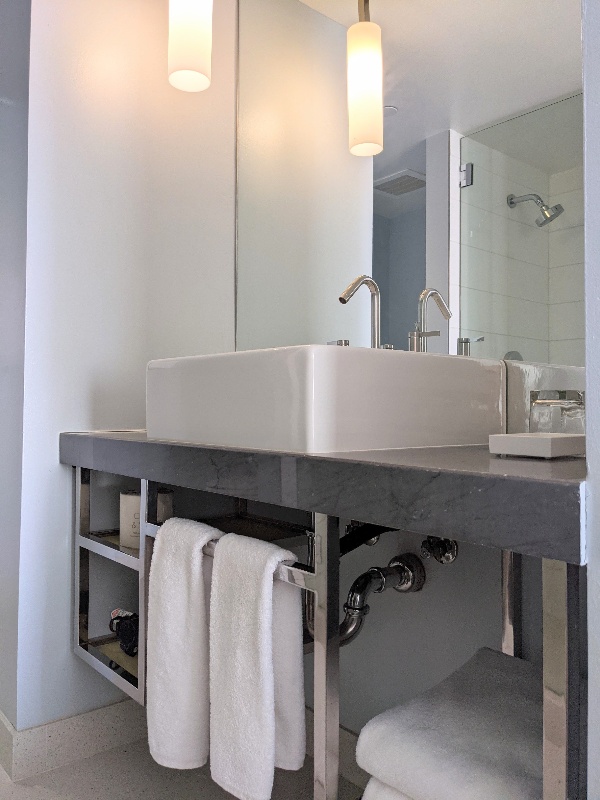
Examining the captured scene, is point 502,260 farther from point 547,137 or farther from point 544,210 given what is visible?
point 547,137

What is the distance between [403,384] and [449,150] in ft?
2.08

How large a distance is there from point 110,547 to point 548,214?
1.19 m

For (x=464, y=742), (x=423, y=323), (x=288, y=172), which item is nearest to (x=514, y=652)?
(x=464, y=742)

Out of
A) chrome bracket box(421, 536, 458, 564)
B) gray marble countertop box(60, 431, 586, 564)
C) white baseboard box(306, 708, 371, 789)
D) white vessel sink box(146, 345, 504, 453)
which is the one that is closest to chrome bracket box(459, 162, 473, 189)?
white vessel sink box(146, 345, 504, 453)

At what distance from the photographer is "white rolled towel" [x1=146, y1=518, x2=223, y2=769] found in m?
1.17

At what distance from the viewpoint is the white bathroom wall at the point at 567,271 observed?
1.19m

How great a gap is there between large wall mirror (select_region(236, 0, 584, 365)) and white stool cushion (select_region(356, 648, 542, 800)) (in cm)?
62

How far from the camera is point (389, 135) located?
1.61 m

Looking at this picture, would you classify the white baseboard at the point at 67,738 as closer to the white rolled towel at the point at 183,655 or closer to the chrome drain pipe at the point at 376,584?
the white rolled towel at the point at 183,655

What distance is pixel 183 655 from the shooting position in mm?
1187

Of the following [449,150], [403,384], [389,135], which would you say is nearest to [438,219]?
[449,150]

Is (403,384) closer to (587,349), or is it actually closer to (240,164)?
(587,349)

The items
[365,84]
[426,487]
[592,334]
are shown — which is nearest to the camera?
A: [592,334]

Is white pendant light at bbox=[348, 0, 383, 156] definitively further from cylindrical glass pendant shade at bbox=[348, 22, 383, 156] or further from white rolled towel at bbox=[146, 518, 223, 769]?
white rolled towel at bbox=[146, 518, 223, 769]
